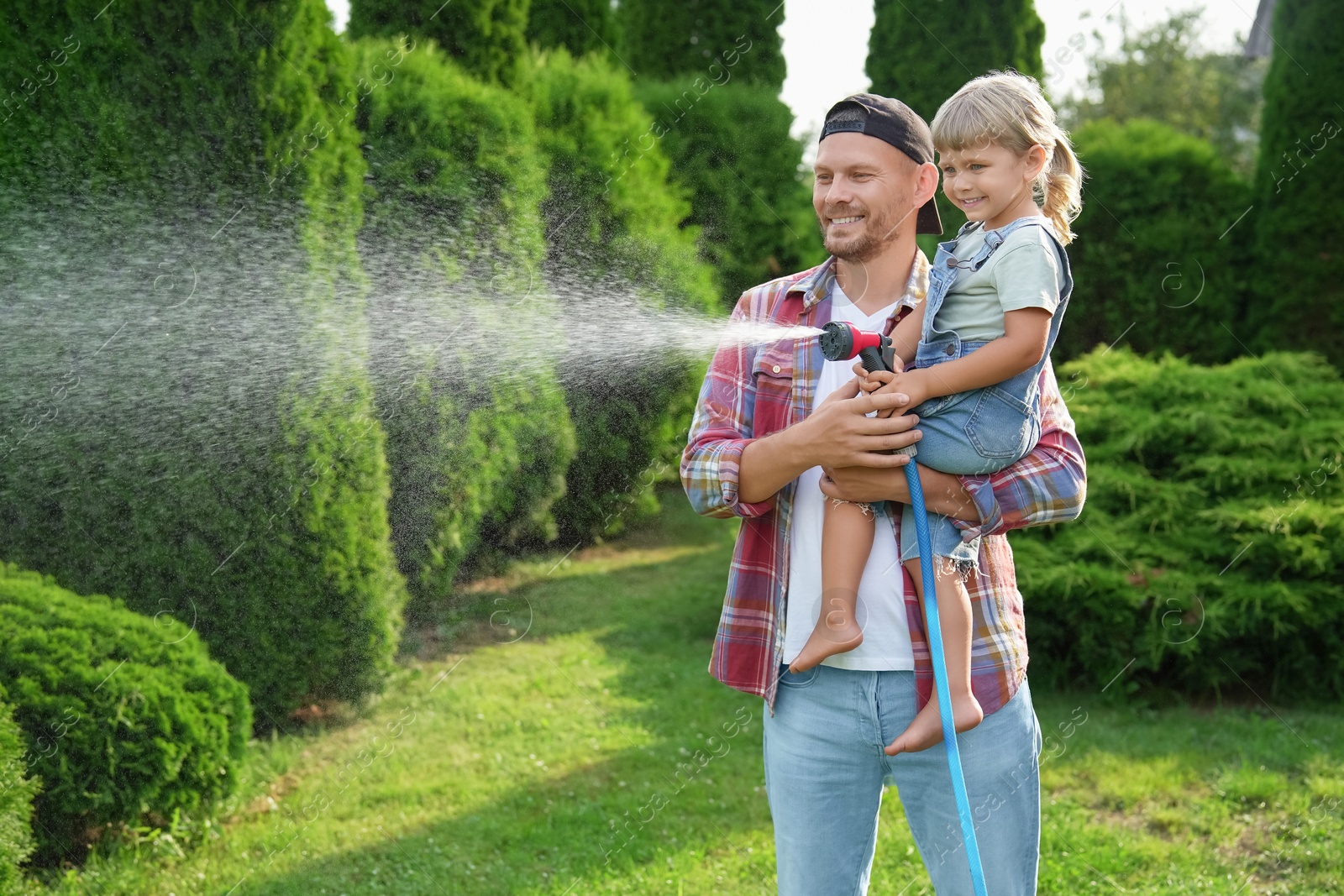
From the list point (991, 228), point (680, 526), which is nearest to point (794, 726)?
point (991, 228)

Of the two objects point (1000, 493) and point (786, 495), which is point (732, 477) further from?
point (1000, 493)

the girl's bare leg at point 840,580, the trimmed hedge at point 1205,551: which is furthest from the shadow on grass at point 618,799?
the girl's bare leg at point 840,580

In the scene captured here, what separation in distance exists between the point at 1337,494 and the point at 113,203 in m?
5.93

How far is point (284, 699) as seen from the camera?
486 centimetres

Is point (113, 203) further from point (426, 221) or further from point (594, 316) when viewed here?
point (594, 316)

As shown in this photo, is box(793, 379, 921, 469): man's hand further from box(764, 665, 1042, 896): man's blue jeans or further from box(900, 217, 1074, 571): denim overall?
box(764, 665, 1042, 896): man's blue jeans

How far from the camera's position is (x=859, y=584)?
2.01 metres

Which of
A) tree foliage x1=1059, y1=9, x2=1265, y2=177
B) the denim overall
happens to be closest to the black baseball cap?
the denim overall

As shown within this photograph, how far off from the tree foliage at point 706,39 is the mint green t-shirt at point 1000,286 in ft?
28.6

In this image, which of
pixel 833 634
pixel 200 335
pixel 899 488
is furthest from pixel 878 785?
pixel 200 335

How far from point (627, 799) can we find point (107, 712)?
2.02 meters

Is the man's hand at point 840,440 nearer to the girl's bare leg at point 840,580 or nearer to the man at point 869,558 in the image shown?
the man at point 869,558

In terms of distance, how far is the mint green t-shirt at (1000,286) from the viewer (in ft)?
6.42

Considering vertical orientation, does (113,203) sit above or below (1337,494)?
above
